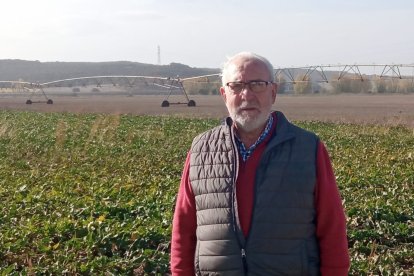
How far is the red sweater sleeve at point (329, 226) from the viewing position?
3639mm

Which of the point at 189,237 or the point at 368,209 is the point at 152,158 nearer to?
the point at 368,209

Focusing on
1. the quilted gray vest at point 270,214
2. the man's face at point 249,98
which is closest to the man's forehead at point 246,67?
the man's face at point 249,98

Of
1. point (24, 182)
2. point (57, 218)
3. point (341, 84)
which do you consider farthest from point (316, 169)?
point (341, 84)

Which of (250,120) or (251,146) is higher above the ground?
(250,120)

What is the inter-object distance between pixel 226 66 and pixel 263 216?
2.87 ft

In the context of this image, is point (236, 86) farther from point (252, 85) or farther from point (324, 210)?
point (324, 210)

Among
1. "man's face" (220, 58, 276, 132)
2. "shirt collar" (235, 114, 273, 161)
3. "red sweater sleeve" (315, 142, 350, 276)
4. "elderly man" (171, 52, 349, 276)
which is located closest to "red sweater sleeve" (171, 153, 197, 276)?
"elderly man" (171, 52, 349, 276)

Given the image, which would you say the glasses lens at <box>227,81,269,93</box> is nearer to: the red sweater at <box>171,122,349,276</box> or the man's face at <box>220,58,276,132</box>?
the man's face at <box>220,58,276,132</box>

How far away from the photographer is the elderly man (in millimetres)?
3617

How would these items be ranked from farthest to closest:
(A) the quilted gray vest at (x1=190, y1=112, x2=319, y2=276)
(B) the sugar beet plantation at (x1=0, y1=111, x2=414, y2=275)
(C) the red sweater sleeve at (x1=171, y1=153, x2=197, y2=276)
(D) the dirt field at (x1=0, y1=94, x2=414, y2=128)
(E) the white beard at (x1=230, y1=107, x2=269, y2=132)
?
1. (D) the dirt field at (x1=0, y1=94, x2=414, y2=128)
2. (B) the sugar beet plantation at (x1=0, y1=111, x2=414, y2=275)
3. (C) the red sweater sleeve at (x1=171, y1=153, x2=197, y2=276)
4. (E) the white beard at (x1=230, y1=107, x2=269, y2=132)
5. (A) the quilted gray vest at (x1=190, y1=112, x2=319, y2=276)

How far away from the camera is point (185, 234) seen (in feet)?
12.9

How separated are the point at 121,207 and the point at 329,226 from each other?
20.2ft

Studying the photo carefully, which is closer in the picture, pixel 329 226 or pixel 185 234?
pixel 329 226

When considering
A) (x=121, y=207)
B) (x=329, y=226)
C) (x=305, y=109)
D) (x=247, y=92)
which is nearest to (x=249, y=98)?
(x=247, y=92)
